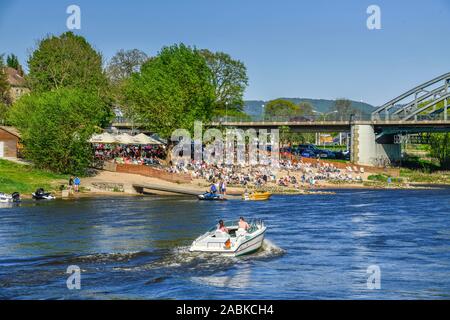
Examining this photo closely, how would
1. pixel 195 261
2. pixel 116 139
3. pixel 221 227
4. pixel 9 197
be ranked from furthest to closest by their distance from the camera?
pixel 116 139 → pixel 9 197 → pixel 221 227 → pixel 195 261

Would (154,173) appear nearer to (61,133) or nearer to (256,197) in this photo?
(61,133)

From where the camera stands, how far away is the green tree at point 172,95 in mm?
98312

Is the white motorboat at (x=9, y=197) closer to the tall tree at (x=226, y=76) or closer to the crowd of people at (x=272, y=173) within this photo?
the crowd of people at (x=272, y=173)

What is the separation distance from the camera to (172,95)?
9900cm

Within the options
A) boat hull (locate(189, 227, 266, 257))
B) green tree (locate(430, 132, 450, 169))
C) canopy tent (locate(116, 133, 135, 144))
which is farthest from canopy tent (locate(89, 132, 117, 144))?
green tree (locate(430, 132, 450, 169))

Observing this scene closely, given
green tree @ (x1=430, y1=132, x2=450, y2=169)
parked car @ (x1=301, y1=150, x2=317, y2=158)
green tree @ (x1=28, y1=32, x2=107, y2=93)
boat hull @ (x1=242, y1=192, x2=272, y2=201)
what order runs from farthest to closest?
green tree @ (x1=430, y1=132, x2=450, y2=169) < parked car @ (x1=301, y1=150, x2=317, y2=158) < green tree @ (x1=28, y1=32, x2=107, y2=93) < boat hull @ (x1=242, y1=192, x2=272, y2=201)

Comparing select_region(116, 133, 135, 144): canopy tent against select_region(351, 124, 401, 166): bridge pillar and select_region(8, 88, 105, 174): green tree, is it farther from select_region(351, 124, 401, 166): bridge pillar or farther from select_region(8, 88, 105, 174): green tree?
select_region(351, 124, 401, 166): bridge pillar

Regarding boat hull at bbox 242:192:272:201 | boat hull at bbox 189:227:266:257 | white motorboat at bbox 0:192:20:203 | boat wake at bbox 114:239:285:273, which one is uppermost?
white motorboat at bbox 0:192:20:203

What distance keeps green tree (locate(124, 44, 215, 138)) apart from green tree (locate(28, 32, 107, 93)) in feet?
17.0

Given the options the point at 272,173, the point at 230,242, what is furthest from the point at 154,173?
the point at 230,242

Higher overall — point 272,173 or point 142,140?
point 142,140

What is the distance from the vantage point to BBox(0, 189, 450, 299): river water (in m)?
34.0

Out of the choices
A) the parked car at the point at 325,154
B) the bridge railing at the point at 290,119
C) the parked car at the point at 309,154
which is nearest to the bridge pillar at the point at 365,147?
the bridge railing at the point at 290,119

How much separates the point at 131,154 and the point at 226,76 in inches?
1747
